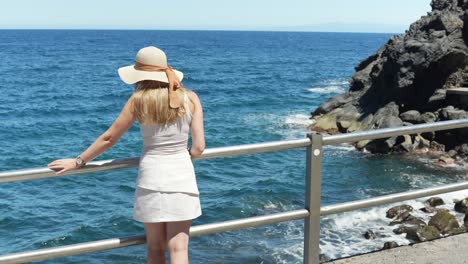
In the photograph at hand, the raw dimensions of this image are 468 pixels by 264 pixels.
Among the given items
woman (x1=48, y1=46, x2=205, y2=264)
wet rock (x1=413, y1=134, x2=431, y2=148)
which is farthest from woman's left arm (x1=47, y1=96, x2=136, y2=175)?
wet rock (x1=413, y1=134, x2=431, y2=148)

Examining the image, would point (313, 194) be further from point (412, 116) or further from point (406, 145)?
point (412, 116)

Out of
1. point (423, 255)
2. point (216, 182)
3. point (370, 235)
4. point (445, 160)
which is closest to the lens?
point (423, 255)

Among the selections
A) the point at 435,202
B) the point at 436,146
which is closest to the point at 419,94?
the point at 436,146

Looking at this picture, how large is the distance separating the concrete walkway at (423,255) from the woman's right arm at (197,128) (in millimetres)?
1769

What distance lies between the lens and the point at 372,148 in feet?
79.2

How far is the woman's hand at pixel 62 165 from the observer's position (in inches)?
132

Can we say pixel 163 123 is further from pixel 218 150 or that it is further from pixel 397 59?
pixel 397 59

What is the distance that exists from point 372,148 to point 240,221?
20988 mm

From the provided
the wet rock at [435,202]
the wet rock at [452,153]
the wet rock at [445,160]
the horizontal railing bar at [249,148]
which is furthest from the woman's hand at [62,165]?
the wet rock at [452,153]

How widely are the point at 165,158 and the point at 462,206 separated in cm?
1340

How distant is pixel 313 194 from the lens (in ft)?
13.7

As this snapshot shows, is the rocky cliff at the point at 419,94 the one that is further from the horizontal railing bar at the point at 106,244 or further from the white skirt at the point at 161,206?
the white skirt at the point at 161,206

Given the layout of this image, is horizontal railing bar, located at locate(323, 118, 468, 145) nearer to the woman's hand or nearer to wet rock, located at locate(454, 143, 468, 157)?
the woman's hand

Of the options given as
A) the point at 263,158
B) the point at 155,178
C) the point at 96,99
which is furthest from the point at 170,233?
the point at 96,99
